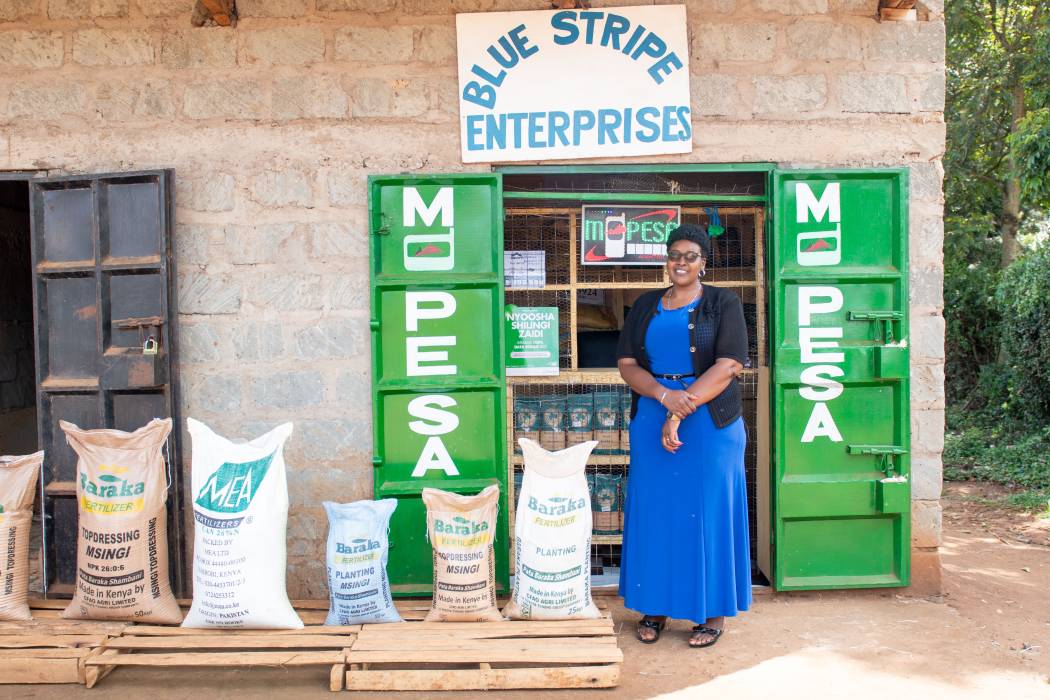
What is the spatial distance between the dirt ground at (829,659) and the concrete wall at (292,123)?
115 cm

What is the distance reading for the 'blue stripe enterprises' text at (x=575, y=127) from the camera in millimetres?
4051

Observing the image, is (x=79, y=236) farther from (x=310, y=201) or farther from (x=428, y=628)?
(x=428, y=628)

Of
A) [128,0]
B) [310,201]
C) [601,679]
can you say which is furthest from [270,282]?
[601,679]

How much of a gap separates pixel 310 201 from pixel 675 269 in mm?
1845

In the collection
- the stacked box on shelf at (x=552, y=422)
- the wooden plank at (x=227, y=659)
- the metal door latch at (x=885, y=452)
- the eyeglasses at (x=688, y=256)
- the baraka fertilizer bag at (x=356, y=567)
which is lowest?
the wooden plank at (x=227, y=659)

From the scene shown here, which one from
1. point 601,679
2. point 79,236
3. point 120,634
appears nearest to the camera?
point 601,679

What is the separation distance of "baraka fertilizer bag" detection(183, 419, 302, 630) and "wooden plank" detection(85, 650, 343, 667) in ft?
0.67

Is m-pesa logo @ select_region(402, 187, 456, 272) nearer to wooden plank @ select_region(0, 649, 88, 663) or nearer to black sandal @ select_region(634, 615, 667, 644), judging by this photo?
black sandal @ select_region(634, 615, 667, 644)

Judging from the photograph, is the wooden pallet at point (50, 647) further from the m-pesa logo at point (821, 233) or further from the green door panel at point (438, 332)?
the m-pesa logo at point (821, 233)

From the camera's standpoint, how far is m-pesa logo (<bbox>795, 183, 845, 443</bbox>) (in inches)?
161

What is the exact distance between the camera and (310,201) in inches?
161

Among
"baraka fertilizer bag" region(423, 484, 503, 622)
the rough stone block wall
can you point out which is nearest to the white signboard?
"baraka fertilizer bag" region(423, 484, 503, 622)

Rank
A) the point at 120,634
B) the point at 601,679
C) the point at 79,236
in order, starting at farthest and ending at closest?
1. the point at 79,236
2. the point at 120,634
3. the point at 601,679

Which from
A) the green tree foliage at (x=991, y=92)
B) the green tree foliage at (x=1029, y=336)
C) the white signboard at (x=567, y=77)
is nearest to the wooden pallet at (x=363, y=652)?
the white signboard at (x=567, y=77)
